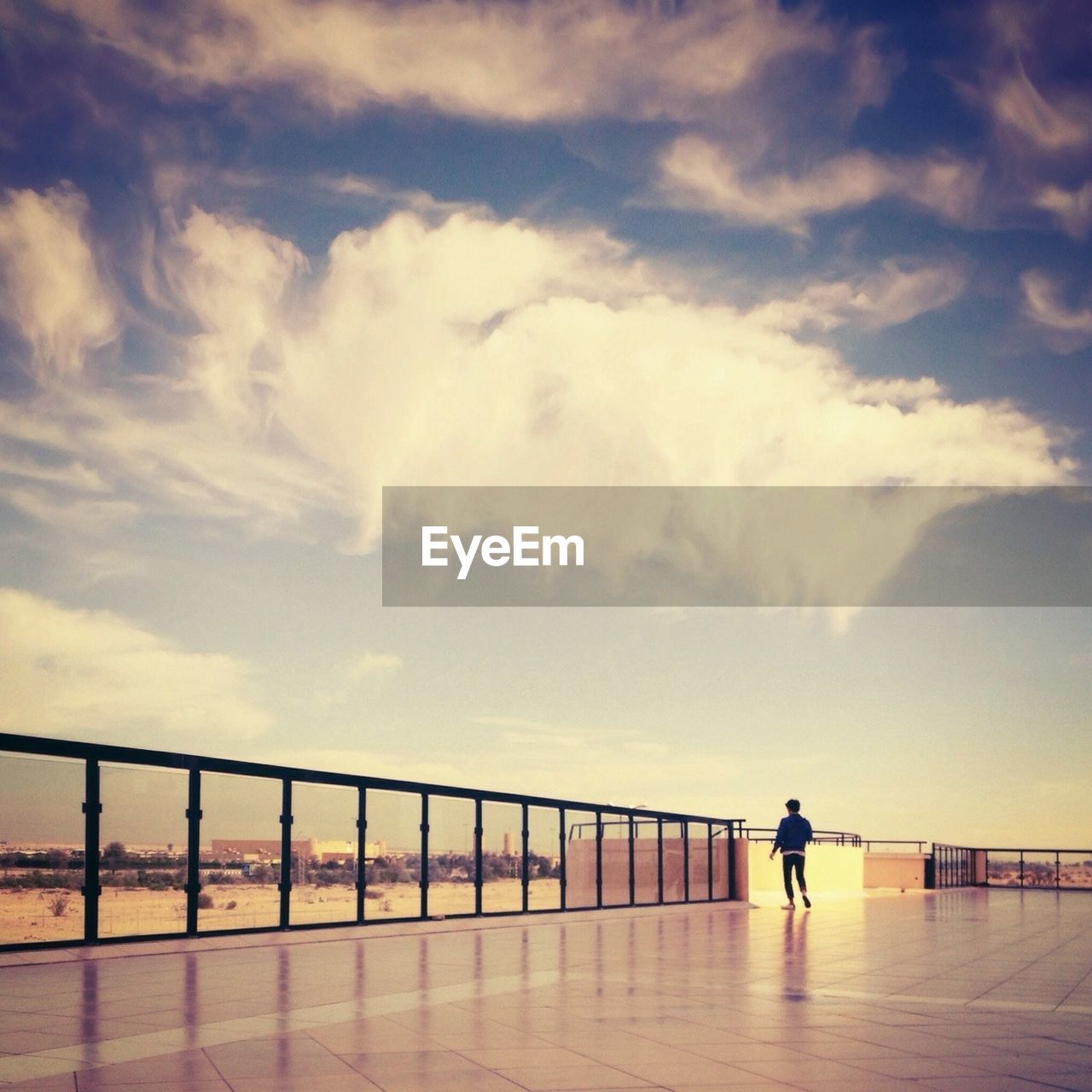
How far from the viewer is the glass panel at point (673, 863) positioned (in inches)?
843

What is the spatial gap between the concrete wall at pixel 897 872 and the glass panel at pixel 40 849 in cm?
2664

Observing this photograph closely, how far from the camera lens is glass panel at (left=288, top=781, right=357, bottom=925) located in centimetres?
1353

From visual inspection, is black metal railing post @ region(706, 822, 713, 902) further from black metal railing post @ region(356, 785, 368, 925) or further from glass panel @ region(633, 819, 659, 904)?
black metal railing post @ region(356, 785, 368, 925)

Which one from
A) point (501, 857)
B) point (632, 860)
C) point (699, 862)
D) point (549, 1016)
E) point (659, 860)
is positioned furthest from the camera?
point (699, 862)

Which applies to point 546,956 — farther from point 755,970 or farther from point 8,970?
point 8,970

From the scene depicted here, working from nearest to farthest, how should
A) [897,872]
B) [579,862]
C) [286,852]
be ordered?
[286,852]
[579,862]
[897,872]

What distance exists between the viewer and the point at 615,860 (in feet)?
65.5

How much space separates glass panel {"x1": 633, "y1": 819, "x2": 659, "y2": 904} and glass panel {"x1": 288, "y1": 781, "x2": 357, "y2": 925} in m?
7.10

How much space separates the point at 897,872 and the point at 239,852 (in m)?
25.1

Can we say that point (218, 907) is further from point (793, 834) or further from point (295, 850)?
point (793, 834)

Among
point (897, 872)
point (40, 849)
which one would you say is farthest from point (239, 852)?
point (897, 872)

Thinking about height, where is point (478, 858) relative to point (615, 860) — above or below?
above

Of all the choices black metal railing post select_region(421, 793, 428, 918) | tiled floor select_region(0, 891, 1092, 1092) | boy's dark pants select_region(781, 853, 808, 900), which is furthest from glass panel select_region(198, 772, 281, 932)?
boy's dark pants select_region(781, 853, 808, 900)

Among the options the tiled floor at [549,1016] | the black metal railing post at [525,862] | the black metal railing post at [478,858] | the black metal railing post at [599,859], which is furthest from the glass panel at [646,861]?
the tiled floor at [549,1016]
